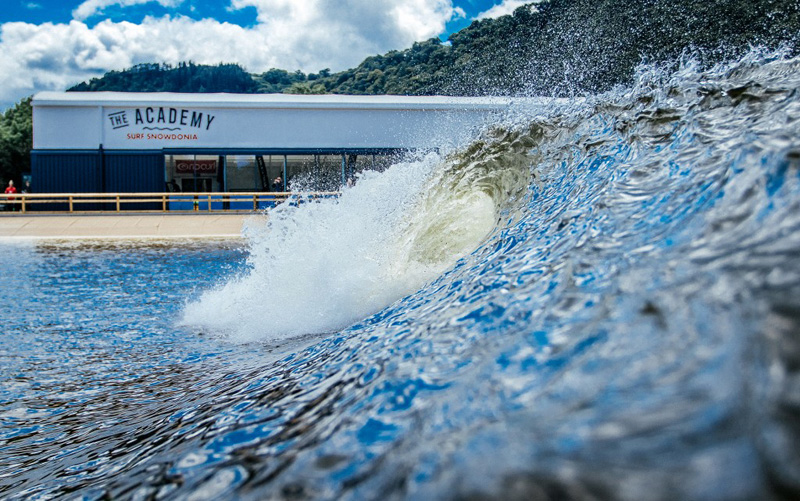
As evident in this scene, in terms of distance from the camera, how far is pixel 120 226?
18.1 m

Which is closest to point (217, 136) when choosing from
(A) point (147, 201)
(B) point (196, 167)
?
(B) point (196, 167)

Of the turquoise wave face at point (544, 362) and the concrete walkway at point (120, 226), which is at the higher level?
the turquoise wave face at point (544, 362)

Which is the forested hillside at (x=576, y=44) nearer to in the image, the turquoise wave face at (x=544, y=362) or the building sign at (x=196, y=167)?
the building sign at (x=196, y=167)

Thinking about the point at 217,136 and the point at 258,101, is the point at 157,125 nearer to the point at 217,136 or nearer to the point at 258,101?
the point at 217,136

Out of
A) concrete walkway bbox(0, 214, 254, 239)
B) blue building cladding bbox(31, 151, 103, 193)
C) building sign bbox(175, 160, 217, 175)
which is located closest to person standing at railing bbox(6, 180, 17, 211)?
blue building cladding bbox(31, 151, 103, 193)

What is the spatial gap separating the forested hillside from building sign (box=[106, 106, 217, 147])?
40.5ft

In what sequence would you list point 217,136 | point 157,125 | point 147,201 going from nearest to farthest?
1. point 147,201
2. point 157,125
3. point 217,136

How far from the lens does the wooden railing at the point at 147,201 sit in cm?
2216

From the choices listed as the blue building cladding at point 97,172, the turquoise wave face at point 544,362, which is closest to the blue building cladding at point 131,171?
the blue building cladding at point 97,172

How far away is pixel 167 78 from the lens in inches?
3831

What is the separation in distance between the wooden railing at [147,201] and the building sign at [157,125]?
2511 mm

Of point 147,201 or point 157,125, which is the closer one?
point 147,201

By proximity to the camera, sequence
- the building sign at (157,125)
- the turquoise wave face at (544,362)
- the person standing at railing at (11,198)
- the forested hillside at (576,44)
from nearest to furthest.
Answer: the turquoise wave face at (544,362) → the person standing at railing at (11,198) → the building sign at (157,125) → the forested hillside at (576,44)

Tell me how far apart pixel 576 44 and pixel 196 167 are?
27.0 m
